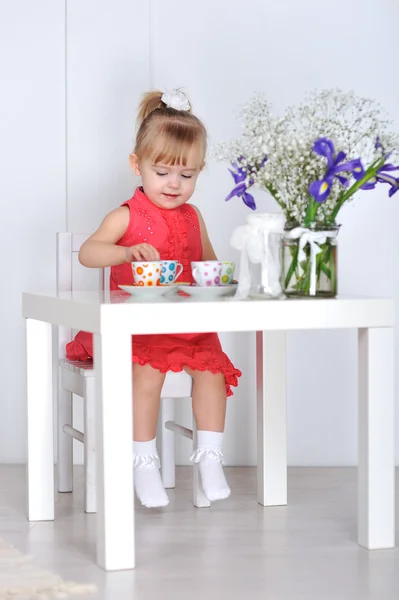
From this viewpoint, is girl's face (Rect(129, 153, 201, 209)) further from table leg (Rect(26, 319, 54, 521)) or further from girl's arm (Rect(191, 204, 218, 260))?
table leg (Rect(26, 319, 54, 521))

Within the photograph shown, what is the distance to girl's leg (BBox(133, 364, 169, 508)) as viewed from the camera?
2.07 m

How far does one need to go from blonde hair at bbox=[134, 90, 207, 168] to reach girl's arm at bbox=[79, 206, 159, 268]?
0.17 meters

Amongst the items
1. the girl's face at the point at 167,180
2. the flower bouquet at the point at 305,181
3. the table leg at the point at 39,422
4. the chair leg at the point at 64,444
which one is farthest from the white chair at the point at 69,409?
the flower bouquet at the point at 305,181

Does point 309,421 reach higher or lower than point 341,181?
lower

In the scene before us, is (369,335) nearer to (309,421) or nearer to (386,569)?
(386,569)

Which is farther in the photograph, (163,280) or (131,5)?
A: (131,5)

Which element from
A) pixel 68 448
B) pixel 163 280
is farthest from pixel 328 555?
pixel 68 448

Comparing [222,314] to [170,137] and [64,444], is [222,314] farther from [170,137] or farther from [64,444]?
[64,444]

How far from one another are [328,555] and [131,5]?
5.61 ft

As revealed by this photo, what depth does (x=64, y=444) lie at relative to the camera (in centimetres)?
252

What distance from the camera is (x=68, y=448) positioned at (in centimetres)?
252

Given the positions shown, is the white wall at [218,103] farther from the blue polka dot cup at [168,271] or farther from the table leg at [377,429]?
the table leg at [377,429]

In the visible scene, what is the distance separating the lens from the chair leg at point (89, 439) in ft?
7.35

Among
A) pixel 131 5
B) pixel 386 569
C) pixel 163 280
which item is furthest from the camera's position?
pixel 131 5
